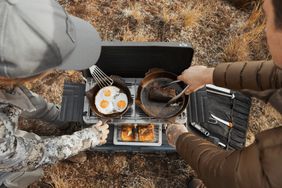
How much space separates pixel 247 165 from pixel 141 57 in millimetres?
1210

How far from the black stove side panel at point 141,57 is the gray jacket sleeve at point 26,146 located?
53cm

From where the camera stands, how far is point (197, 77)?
7.99 ft

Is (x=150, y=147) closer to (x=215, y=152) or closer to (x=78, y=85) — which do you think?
(x=78, y=85)

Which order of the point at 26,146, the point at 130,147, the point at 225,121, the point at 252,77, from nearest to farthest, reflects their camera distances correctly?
the point at 26,146
the point at 252,77
the point at 130,147
the point at 225,121

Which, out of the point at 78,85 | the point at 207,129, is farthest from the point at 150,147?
the point at 78,85

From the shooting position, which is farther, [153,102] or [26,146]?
[153,102]

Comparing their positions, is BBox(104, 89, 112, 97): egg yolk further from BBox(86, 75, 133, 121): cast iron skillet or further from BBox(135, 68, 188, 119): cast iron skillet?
BBox(135, 68, 188, 119): cast iron skillet

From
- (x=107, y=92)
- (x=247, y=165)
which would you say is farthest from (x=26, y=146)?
(x=247, y=165)

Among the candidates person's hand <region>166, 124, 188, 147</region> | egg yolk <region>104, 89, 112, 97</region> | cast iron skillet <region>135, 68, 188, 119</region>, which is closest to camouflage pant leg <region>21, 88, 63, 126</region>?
egg yolk <region>104, 89, 112, 97</region>

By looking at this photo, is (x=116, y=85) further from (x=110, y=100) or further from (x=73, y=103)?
(x=73, y=103)

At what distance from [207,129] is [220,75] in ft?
3.05

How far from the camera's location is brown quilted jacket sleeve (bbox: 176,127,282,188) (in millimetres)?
1484

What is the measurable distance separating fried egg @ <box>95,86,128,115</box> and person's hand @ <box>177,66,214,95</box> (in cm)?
44

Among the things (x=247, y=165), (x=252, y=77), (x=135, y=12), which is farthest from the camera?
(x=135, y=12)
